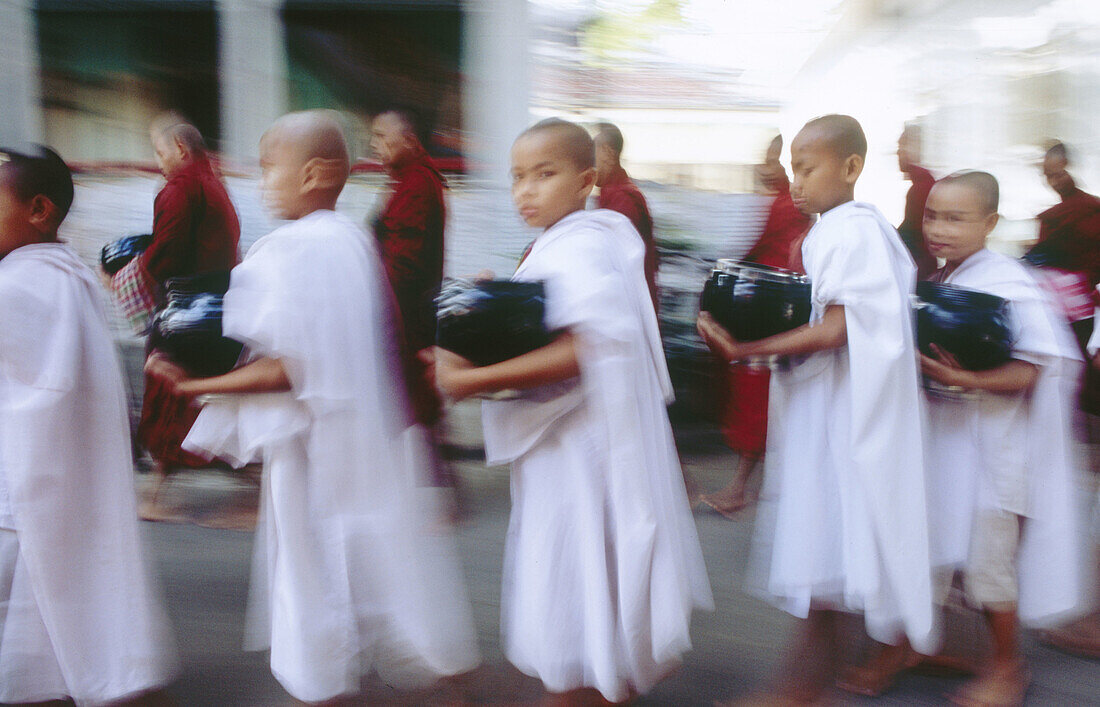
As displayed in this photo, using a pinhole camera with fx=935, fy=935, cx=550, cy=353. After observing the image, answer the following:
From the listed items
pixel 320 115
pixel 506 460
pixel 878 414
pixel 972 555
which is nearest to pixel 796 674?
pixel 972 555

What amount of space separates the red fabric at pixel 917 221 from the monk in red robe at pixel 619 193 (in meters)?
1.25

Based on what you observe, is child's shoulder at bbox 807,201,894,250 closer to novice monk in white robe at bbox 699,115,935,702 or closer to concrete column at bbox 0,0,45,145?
novice monk in white robe at bbox 699,115,935,702

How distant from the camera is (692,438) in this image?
5.90 metres

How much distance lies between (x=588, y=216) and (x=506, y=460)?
0.61 metres

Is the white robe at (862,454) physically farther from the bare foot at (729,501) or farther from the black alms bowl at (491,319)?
the bare foot at (729,501)

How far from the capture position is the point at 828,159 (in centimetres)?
255

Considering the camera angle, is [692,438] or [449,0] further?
[449,0]

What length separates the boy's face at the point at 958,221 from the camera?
8.79ft

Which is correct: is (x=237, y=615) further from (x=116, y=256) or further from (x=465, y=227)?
(x=465, y=227)

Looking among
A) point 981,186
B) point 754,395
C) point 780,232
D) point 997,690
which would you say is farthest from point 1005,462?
point 780,232

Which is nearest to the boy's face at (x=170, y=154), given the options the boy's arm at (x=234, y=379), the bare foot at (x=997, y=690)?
the boy's arm at (x=234, y=379)

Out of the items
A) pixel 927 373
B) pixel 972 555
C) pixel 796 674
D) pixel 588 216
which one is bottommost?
pixel 796 674

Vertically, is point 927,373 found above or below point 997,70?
below

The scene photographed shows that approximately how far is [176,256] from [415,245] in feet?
3.52
